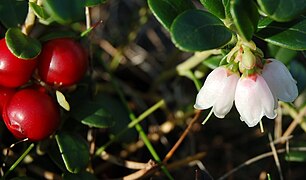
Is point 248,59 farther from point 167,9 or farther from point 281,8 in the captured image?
point 167,9

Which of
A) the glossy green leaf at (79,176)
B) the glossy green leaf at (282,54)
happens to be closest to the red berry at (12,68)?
the glossy green leaf at (79,176)

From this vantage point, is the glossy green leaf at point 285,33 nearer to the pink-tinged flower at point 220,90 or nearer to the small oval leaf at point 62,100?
the pink-tinged flower at point 220,90

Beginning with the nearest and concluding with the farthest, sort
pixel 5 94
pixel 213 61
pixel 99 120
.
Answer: pixel 5 94 < pixel 99 120 < pixel 213 61

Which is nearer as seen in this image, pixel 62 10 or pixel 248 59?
pixel 62 10

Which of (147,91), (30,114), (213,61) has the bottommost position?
(147,91)

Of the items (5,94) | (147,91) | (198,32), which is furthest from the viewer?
(147,91)

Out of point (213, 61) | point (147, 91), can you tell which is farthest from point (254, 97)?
point (147, 91)

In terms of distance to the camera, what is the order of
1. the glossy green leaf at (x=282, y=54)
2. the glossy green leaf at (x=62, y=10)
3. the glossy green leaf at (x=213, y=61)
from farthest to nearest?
the glossy green leaf at (x=282, y=54), the glossy green leaf at (x=213, y=61), the glossy green leaf at (x=62, y=10)
